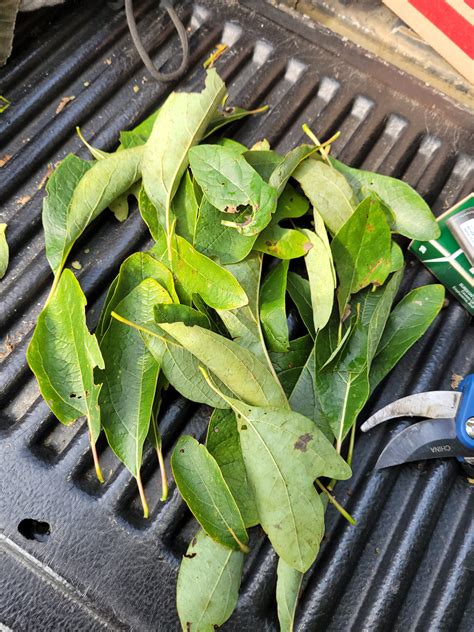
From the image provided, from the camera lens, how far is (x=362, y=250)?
890mm

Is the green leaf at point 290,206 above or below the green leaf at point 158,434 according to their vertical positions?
above

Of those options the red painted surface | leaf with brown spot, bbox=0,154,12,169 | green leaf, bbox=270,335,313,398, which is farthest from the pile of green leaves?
the red painted surface

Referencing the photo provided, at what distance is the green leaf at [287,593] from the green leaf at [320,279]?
31 centimetres

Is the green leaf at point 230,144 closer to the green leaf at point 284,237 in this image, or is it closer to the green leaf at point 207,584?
the green leaf at point 284,237

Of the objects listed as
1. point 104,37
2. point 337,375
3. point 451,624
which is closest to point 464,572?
point 451,624

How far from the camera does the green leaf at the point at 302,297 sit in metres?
0.90

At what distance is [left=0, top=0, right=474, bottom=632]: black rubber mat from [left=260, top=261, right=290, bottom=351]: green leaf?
159mm

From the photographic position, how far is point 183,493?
30.8 inches

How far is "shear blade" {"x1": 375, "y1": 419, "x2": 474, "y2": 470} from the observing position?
2.92 ft

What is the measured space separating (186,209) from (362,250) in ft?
0.88

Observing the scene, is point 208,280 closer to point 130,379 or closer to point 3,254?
point 130,379

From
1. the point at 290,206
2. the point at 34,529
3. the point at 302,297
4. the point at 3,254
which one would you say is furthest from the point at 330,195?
the point at 34,529

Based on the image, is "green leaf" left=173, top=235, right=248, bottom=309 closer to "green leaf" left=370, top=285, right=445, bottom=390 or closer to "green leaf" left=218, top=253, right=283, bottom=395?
"green leaf" left=218, top=253, right=283, bottom=395

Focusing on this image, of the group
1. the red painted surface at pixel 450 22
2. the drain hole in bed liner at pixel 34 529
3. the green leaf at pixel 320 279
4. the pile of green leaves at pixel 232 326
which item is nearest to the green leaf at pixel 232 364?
the pile of green leaves at pixel 232 326
